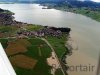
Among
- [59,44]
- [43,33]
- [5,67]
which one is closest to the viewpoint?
[5,67]

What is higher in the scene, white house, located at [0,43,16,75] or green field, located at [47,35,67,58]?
white house, located at [0,43,16,75]

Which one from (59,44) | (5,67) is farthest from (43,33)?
(5,67)

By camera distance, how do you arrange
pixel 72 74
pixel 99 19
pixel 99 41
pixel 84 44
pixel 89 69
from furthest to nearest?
1. pixel 99 19
2. pixel 99 41
3. pixel 84 44
4. pixel 89 69
5. pixel 72 74

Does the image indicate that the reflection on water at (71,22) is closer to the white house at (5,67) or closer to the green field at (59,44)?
the green field at (59,44)

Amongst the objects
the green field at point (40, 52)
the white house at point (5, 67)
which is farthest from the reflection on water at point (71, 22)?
the white house at point (5, 67)

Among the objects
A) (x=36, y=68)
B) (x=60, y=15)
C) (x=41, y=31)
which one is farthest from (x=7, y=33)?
(x=60, y=15)

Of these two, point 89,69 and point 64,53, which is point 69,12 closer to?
point 64,53

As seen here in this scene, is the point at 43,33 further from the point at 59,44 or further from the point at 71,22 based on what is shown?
the point at 71,22

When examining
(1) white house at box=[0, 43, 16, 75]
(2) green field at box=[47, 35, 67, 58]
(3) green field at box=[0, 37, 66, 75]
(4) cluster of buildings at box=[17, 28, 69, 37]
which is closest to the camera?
(1) white house at box=[0, 43, 16, 75]

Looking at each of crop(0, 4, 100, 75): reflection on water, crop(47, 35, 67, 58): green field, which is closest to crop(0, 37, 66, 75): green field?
crop(47, 35, 67, 58): green field

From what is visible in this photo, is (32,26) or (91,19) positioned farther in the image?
(91,19)

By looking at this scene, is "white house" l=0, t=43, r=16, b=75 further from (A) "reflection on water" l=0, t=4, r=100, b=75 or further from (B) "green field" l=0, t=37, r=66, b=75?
(A) "reflection on water" l=0, t=4, r=100, b=75
